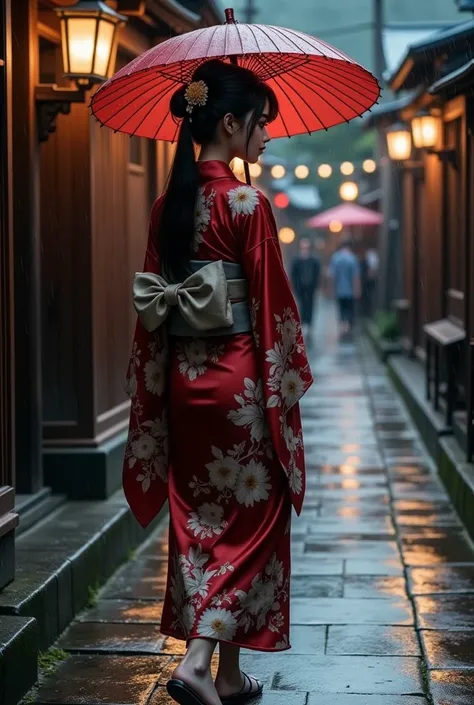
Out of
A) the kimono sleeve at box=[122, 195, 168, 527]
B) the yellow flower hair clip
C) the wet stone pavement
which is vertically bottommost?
the wet stone pavement

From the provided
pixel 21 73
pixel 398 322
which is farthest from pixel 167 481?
pixel 398 322

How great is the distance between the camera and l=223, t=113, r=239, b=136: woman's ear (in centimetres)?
458

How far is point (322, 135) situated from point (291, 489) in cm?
5655

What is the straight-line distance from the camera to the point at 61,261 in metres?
8.15

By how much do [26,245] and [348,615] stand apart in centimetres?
290

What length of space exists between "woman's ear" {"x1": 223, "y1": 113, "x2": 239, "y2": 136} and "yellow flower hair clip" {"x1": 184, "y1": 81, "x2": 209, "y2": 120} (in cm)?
10

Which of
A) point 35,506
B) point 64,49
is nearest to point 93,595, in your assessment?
point 35,506

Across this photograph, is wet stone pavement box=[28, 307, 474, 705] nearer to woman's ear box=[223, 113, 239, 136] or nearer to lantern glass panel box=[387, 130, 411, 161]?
woman's ear box=[223, 113, 239, 136]

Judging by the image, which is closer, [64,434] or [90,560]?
[90,560]

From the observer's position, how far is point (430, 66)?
13.8 meters

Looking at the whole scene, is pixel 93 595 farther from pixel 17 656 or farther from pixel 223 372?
pixel 223 372

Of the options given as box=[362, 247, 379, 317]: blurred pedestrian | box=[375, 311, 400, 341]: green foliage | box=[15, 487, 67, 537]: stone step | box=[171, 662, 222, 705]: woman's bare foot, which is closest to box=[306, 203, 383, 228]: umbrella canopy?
box=[362, 247, 379, 317]: blurred pedestrian

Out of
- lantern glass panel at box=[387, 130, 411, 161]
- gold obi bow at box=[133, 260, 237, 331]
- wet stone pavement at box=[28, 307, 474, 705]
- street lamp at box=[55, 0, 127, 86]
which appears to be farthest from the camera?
lantern glass panel at box=[387, 130, 411, 161]

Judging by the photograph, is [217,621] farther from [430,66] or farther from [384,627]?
[430,66]
